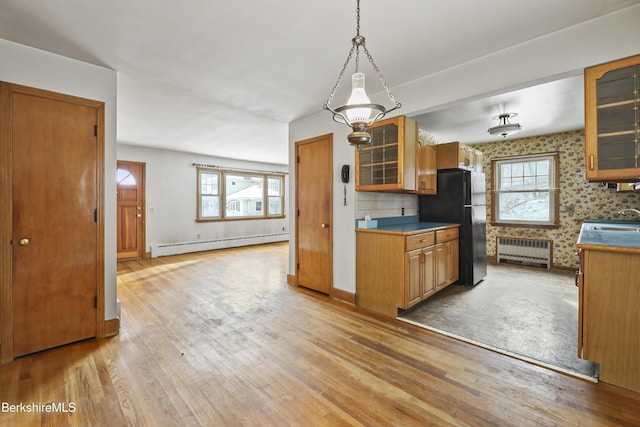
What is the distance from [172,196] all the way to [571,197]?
8.16 metres

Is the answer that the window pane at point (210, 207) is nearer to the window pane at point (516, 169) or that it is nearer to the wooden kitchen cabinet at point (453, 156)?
the wooden kitchen cabinet at point (453, 156)

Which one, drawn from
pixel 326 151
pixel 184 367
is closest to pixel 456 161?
pixel 326 151

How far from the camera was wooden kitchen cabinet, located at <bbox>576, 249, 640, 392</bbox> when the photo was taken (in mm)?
1818

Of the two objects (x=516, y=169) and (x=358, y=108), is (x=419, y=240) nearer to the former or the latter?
(x=358, y=108)

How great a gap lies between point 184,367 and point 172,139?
15.6ft

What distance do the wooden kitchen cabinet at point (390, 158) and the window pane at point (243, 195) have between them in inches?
208

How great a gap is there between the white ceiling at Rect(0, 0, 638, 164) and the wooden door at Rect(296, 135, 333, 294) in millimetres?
606

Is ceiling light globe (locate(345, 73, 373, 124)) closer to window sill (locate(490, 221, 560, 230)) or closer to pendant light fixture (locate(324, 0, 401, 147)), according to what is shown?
pendant light fixture (locate(324, 0, 401, 147))

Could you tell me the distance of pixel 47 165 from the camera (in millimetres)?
2363

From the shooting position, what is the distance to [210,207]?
24.6 ft

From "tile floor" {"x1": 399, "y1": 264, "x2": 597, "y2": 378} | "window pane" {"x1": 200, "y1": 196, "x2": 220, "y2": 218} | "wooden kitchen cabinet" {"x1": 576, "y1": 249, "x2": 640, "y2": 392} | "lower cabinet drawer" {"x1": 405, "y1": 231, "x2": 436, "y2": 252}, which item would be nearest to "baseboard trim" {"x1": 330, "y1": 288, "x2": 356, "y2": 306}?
"tile floor" {"x1": 399, "y1": 264, "x2": 597, "y2": 378}

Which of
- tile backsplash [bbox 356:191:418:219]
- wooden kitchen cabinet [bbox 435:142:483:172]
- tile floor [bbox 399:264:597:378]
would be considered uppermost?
wooden kitchen cabinet [bbox 435:142:483:172]

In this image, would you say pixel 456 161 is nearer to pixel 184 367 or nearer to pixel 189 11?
pixel 189 11

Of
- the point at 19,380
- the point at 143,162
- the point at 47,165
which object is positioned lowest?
the point at 19,380
